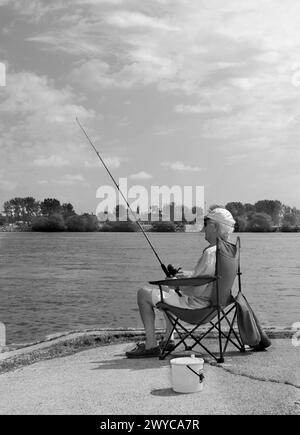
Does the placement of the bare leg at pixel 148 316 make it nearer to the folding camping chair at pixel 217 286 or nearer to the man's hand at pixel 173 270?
the folding camping chair at pixel 217 286

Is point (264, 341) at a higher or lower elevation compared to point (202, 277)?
lower

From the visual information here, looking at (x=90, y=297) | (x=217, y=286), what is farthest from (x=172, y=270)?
(x=90, y=297)

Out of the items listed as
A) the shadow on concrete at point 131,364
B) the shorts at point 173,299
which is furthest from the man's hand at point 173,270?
the shadow on concrete at point 131,364

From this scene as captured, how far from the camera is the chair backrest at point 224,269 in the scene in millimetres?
5520

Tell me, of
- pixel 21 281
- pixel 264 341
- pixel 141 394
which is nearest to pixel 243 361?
pixel 264 341

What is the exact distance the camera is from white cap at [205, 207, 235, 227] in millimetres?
5680

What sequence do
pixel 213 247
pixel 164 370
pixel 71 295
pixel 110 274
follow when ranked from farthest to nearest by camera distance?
pixel 110 274, pixel 71 295, pixel 213 247, pixel 164 370

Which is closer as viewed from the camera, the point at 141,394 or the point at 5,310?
the point at 141,394

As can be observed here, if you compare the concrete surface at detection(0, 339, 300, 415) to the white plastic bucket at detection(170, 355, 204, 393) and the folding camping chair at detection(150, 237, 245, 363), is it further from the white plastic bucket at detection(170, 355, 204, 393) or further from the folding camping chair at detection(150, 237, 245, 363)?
the folding camping chair at detection(150, 237, 245, 363)

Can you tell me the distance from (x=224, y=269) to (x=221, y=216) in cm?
43

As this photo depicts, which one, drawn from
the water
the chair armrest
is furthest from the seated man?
the water

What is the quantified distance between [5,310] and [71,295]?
4.35 m
